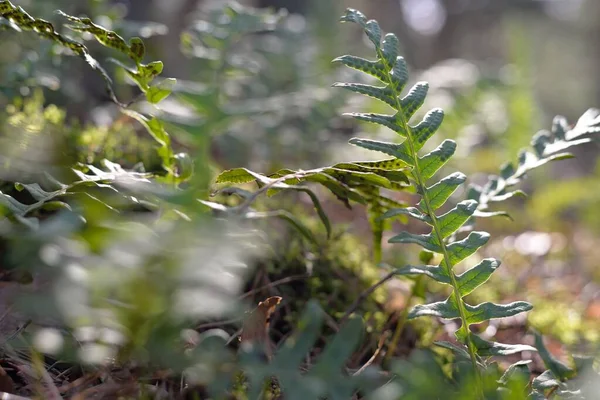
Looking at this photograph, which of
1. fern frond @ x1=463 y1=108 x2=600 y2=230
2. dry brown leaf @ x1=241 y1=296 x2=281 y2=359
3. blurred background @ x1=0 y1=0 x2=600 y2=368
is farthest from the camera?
blurred background @ x1=0 y1=0 x2=600 y2=368

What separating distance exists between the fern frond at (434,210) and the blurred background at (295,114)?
0.37m

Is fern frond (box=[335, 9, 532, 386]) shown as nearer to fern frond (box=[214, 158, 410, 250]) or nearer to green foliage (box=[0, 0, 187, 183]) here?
fern frond (box=[214, 158, 410, 250])

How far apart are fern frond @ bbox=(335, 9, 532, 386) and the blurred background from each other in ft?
1.21

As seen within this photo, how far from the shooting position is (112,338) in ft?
3.45

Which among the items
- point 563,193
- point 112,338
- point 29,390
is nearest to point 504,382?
point 112,338

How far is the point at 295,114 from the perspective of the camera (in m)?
3.53

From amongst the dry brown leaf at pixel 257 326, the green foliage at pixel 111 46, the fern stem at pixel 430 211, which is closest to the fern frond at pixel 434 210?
the fern stem at pixel 430 211

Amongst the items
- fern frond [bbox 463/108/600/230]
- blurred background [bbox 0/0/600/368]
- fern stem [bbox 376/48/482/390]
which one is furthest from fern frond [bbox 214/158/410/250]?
fern frond [bbox 463/108/600/230]

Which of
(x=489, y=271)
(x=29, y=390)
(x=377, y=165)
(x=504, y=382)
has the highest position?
(x=377, y=165)

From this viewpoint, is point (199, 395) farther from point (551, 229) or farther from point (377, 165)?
point (551, 229)

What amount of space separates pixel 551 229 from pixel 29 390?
12.5ft

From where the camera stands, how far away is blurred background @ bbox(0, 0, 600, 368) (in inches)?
84.0

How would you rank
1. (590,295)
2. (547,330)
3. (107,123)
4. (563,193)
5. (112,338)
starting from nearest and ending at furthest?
(112,338) → (547,330) → (107,123) → (590,295) → (563,193)

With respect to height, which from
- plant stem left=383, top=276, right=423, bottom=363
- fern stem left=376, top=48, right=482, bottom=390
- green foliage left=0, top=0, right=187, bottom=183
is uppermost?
green foliage left=0, top=0, right=187, bottom=183
